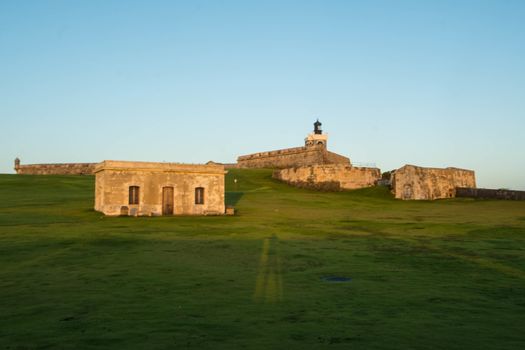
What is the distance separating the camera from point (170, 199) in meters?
26.9

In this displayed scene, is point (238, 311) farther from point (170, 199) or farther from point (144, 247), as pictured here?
point (170, 199)

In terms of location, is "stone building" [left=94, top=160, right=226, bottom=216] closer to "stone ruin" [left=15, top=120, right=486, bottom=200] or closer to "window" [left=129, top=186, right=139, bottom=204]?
"window" [left=129, top=186, right=139, bottom=204]

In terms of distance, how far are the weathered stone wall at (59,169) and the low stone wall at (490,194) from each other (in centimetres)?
4204

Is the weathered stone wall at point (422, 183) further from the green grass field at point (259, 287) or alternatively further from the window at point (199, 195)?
the green grass field at point (259, 287)

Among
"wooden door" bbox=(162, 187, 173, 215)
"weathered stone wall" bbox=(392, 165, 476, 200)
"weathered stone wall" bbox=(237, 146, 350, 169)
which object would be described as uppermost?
"weathered stone wall" bbox=(237, 146, 350, 169)

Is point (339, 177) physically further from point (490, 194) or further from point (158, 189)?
point (158, 189)

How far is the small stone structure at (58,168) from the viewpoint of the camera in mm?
58156

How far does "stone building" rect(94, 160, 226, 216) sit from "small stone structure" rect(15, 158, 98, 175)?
32.7 meters

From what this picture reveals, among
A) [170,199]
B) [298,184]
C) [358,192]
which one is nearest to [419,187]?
[358,192]

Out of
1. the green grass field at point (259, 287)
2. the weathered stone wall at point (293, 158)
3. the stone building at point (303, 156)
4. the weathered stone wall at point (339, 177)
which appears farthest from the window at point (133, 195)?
the stone building at point (303, 156)

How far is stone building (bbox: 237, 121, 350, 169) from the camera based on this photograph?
199 feet

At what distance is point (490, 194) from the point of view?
38.3 meters

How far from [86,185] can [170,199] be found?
19.7 metres

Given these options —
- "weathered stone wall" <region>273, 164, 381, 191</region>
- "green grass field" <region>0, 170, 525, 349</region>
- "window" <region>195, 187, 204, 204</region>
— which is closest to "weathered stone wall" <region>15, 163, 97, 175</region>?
"weathered stone wall" <region>273, 164, 381, 191</region>
